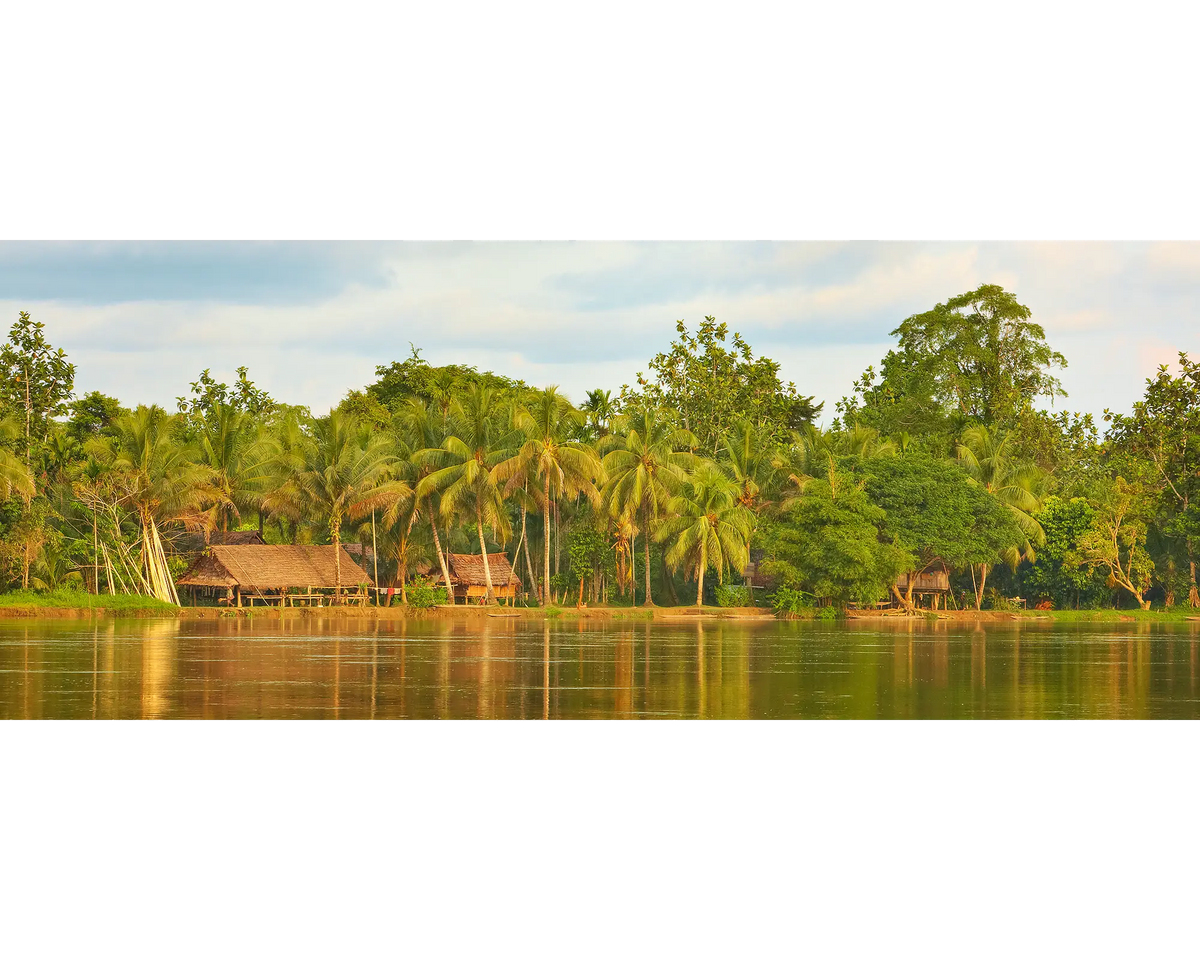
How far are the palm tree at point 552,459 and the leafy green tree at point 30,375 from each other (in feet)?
28.4

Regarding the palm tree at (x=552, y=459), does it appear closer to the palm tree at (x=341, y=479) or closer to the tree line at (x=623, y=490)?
the tree line at (x=623, y=490)

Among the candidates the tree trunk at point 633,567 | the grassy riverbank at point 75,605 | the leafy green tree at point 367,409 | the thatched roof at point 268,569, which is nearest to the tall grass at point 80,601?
the grassy riverbank at point 75,605

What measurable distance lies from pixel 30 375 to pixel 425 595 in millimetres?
8842

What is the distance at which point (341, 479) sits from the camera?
27484 millimetres

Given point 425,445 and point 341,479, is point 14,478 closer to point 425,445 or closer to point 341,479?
point 341,479

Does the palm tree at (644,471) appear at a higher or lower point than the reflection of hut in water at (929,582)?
higher

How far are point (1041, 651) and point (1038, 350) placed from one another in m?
20.2

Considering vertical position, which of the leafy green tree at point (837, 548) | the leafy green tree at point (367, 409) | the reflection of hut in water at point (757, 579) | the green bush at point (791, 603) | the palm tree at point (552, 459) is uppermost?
the leafy green tree at point (367, 409)

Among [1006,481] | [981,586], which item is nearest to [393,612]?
[981,586]

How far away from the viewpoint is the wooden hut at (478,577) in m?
29.8

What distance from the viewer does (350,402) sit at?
3312cm
